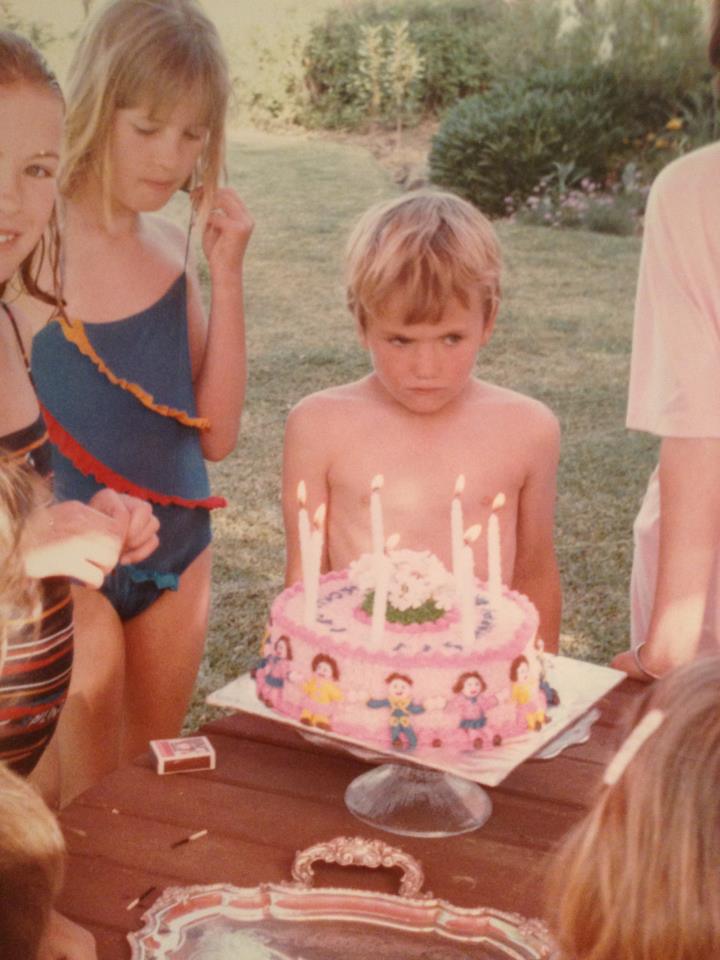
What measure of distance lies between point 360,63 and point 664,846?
13.7m

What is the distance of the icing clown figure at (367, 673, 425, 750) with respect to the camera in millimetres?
1935

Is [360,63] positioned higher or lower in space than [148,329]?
higher

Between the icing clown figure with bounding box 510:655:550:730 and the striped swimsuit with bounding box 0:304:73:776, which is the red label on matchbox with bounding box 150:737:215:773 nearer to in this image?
the striped swimsuit with bounding box 0:304:73:776

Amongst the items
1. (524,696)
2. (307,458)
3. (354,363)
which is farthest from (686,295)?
(354,363)

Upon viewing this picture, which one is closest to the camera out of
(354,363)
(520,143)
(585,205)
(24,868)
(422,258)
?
(24,868)

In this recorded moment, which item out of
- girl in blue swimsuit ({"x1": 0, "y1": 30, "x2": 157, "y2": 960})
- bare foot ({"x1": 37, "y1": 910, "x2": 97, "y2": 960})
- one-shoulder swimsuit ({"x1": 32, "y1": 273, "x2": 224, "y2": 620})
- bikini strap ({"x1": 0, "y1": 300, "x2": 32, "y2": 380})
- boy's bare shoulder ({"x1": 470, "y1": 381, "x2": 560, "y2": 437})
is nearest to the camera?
bare foot ({"x1": 37, "y1": 910, "x2": 97, "y2": 960})

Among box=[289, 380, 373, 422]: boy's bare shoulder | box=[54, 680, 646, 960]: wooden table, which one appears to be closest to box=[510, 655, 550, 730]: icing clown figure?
box=[54, 680, 646, 960]: wooden table

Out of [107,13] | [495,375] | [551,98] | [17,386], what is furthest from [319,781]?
[551,98]

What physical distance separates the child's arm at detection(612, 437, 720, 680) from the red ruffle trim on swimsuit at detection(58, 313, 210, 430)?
3.89 feet

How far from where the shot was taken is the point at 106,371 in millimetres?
2924

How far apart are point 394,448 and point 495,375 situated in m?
6.07

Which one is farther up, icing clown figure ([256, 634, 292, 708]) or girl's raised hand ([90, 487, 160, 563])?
girl's raised hand ([90, 487, 160, 563])

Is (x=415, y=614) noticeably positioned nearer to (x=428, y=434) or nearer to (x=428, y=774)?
(x=428, y=774)

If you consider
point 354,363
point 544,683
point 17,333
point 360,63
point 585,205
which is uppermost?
point 360,63
